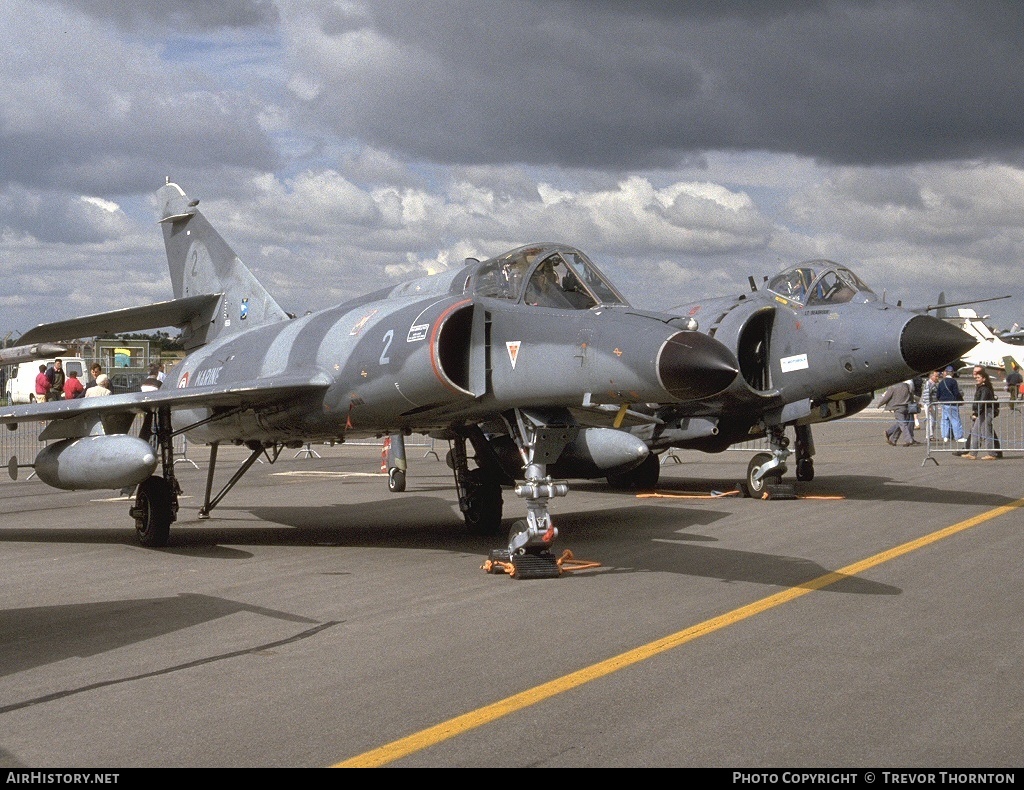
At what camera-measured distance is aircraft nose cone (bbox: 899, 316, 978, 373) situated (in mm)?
12227

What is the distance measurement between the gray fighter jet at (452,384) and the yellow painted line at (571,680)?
1.61 metres

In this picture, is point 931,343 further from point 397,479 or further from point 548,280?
point 397,479

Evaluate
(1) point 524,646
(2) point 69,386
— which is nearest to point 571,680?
(1) point 524,646

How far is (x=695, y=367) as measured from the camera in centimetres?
774

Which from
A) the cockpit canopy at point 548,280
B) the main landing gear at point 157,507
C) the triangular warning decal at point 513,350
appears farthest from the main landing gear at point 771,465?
the main landing gear at point 157,507

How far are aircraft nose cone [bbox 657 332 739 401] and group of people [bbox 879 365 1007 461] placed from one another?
40.1 feet

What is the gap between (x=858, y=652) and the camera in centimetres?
589

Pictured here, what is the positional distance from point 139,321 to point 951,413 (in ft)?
55.9

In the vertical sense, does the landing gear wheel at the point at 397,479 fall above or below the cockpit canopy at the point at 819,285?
below

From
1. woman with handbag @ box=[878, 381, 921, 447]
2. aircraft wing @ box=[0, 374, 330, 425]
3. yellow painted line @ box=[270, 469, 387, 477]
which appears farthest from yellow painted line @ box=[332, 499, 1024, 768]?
woman with handbag @ box=[878, 381, 921, 447]

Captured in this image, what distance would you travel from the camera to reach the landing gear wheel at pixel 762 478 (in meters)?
14.9

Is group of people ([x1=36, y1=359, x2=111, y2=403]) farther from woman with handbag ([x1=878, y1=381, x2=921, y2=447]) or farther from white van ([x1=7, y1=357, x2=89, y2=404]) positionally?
white van ([x1=7, y1=357, x2=89, y2=404])

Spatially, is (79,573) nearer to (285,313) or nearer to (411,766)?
(285,313)

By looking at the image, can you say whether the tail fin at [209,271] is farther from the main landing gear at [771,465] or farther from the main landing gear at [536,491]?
the main landing gear at [771,465]
